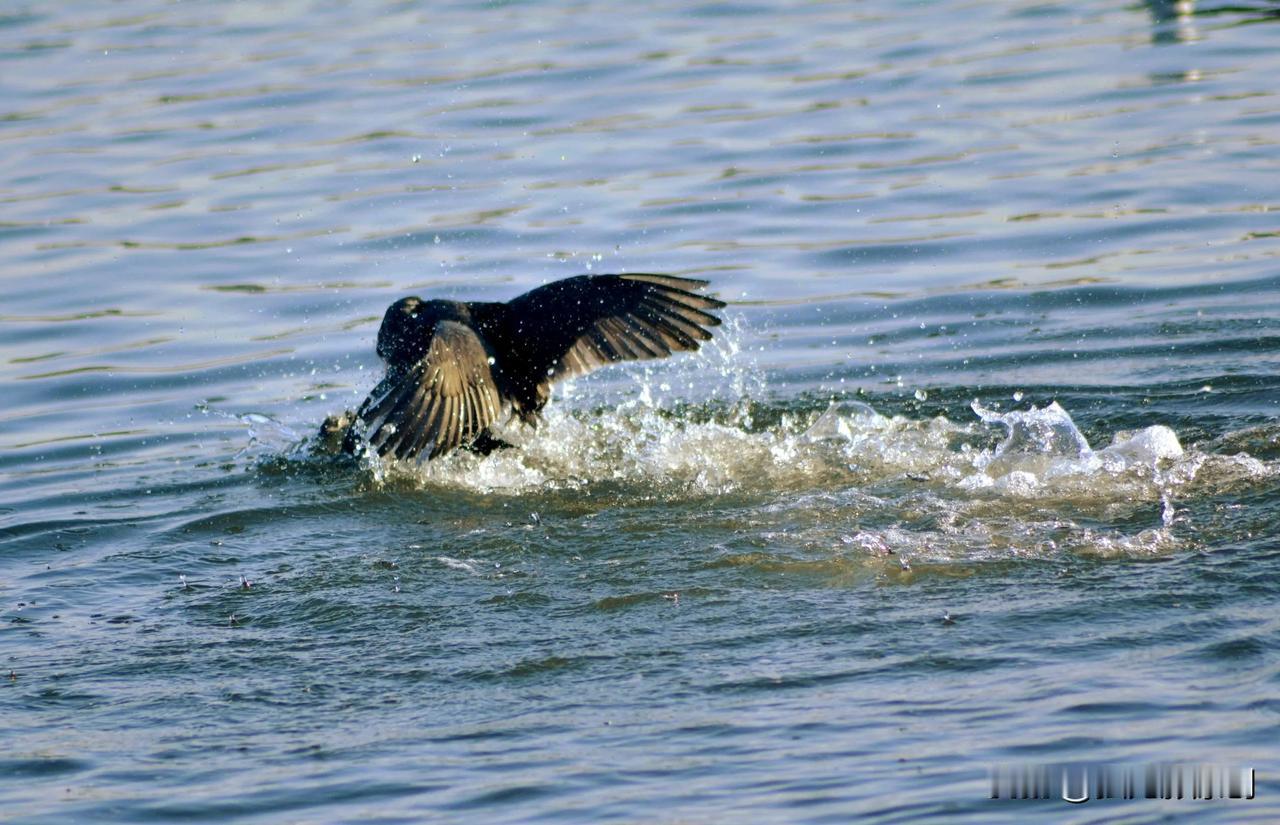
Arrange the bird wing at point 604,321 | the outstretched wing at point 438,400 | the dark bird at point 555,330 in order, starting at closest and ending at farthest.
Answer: the outstretched wing at point 438,400, the dark bird at point 555,330, the bird wing at point 604,321

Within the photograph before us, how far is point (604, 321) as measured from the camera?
20.7 feet

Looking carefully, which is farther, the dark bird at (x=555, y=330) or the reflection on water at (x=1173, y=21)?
the reflection on water at (x=1173, y=21)

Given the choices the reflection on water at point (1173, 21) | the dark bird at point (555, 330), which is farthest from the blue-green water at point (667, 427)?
the dark bird at point (555, 330)

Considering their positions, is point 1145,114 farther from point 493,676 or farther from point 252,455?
point 493,676

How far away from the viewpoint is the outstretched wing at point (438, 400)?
554 cm

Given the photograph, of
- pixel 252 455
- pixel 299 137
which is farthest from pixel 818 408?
pixel 299 137

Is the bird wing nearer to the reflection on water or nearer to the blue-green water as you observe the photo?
the blue-green water

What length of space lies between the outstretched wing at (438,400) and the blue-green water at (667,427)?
27 centimetres

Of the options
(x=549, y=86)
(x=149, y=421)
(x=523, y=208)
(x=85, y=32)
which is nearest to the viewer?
(x=149, y=421)

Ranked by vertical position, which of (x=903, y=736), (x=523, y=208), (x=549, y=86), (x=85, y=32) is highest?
(x=85, y=32)

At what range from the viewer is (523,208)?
9.62m

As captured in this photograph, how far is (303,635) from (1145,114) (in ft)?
24.5

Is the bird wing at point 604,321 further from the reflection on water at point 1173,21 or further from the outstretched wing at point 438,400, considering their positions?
the reflection on water at point 1173,21

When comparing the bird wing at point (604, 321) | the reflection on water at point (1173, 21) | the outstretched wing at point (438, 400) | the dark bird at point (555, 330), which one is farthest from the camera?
the reflection on water at point (1173, 21)
